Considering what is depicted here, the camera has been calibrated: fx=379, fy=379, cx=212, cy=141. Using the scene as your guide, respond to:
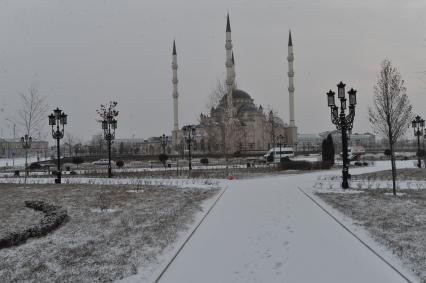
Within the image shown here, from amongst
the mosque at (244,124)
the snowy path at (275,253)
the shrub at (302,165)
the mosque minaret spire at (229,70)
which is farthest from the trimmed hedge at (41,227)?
the mosque at (244,124)

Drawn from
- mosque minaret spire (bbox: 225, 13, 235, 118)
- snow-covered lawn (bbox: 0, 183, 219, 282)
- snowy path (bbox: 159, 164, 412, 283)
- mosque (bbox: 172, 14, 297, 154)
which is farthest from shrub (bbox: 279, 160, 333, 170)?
mosque (bbox: 172, 14, 297, 154)

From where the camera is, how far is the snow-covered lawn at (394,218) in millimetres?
6431

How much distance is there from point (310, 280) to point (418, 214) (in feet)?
18.9

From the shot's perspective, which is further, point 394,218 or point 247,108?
point 247,108

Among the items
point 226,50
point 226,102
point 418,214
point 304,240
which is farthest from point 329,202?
point 226,50

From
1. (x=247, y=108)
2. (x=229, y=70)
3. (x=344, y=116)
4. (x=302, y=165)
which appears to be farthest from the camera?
(x=247, y=108)

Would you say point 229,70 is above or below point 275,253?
above

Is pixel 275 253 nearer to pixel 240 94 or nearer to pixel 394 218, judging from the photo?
pixel 394 218

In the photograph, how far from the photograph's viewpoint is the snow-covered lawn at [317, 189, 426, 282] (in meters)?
6.43

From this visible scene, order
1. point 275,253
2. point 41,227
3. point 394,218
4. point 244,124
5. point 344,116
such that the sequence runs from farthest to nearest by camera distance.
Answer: point 244,124 < point 344,116 < point 394,218 < point 41,227 < point 275,253

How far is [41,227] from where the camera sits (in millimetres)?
8172

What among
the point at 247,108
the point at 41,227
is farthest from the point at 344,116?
the point at 247,108

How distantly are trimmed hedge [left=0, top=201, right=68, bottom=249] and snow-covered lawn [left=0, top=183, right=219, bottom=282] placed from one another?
0.17 metres

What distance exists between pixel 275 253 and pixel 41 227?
502 centimetres
